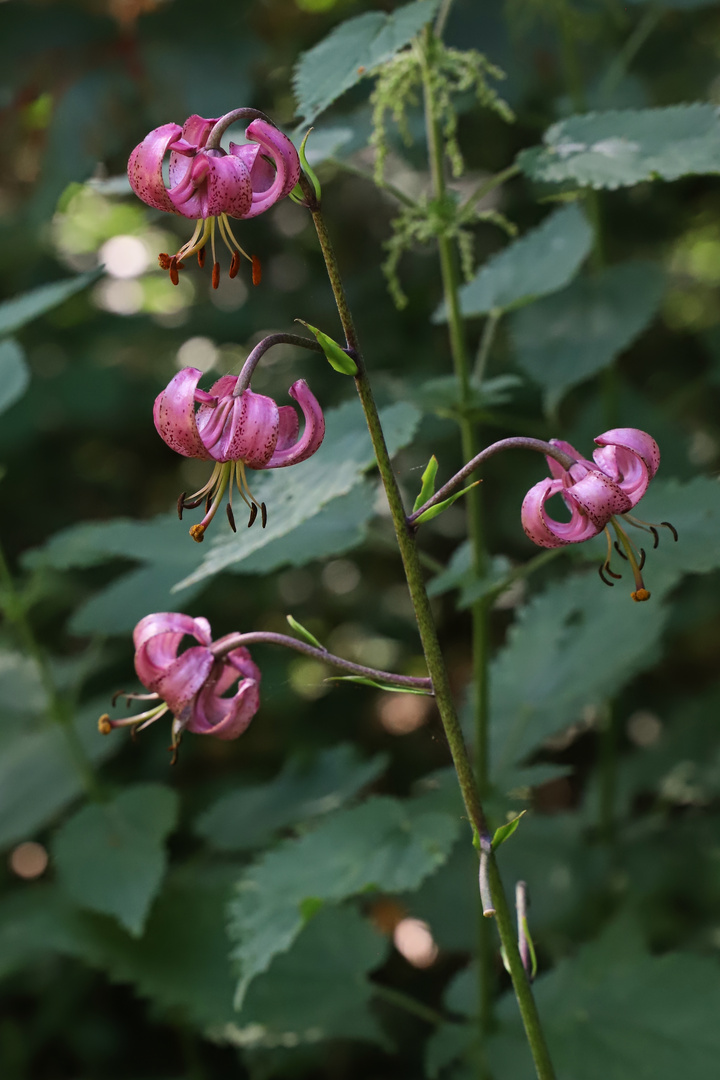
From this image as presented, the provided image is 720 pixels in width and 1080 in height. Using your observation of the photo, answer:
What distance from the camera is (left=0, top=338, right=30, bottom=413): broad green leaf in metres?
1.40

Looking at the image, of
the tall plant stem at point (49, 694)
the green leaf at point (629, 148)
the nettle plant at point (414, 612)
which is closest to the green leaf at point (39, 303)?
the nettle plant at point (414, 612)

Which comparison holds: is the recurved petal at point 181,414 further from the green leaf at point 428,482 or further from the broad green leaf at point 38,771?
the broad green leaf at point 38,771

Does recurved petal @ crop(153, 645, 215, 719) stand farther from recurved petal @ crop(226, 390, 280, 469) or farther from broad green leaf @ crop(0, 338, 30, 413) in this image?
broad green leaf @ crop(0, 338, 30, 413)

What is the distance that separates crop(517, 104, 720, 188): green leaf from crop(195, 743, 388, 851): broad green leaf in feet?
2.99

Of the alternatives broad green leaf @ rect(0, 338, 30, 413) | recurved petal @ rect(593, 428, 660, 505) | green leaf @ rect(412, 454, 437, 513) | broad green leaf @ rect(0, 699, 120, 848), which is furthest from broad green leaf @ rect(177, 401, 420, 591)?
broad green leaf @ rect(0, 699, 120, 848)

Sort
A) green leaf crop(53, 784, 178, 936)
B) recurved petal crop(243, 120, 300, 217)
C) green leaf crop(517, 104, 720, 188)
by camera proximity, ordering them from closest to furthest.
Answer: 1. recurved petal crop(243, 120, 300, 217)
2. green leaf crop(517, 104, 720, 188)
3. green leaf crop(53, 784, 178, 936)

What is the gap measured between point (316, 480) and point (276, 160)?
345 millimetres

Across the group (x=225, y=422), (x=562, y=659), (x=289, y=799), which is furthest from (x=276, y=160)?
(x=289, y=799)

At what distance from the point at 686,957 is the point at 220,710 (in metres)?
0.78

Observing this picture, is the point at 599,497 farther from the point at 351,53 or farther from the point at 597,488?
the point at 351,53

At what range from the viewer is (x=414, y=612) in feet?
3.93

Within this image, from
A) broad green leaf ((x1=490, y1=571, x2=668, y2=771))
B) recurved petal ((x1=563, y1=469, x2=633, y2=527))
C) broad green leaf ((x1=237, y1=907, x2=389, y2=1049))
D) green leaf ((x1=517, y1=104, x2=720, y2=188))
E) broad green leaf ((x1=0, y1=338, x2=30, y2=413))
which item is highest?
green leaf ((x1=517, y1=104, x2=720, y2=188))

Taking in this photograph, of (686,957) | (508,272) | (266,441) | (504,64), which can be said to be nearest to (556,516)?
(508,272)

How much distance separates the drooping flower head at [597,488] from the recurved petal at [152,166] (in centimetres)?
32
